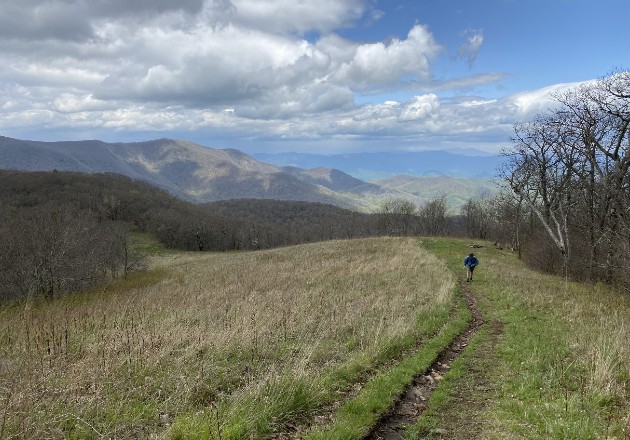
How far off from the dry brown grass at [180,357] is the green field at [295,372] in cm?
3

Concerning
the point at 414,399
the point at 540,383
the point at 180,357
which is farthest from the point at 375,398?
the point at 180,357

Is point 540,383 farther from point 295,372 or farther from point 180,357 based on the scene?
point 180,357

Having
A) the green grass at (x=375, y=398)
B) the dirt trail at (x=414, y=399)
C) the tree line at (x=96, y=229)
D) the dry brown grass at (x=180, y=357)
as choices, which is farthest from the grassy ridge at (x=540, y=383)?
the tree line at (x=96, y=229)

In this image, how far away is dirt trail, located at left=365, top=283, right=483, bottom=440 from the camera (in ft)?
19.1

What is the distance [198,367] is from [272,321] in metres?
3.28

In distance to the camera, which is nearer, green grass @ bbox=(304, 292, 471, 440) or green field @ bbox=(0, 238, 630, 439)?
green field @ bbox=(0, 238, 630, 439)

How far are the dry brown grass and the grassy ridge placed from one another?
6.27 ft

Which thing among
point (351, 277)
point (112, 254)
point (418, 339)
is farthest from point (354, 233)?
point (418, 339)

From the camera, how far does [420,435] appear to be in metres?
5.68

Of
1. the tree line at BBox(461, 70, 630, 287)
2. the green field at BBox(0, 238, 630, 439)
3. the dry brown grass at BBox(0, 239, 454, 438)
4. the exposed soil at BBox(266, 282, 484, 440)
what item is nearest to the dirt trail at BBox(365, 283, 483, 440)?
the exposed soil at BBox(266, 282, 484, 440)

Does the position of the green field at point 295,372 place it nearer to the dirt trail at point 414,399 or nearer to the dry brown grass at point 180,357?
the dry brown grass at point 180,357

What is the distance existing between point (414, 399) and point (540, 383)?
233 cm

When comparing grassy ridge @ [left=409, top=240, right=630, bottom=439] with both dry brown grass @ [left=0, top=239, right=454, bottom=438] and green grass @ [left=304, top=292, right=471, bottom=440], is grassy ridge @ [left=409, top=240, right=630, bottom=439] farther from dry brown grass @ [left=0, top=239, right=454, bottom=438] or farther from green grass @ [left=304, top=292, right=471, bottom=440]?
dry brown grass @ [left=0, top=239, right=454, bottom=438]

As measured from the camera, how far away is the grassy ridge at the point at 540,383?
5.54 metres
